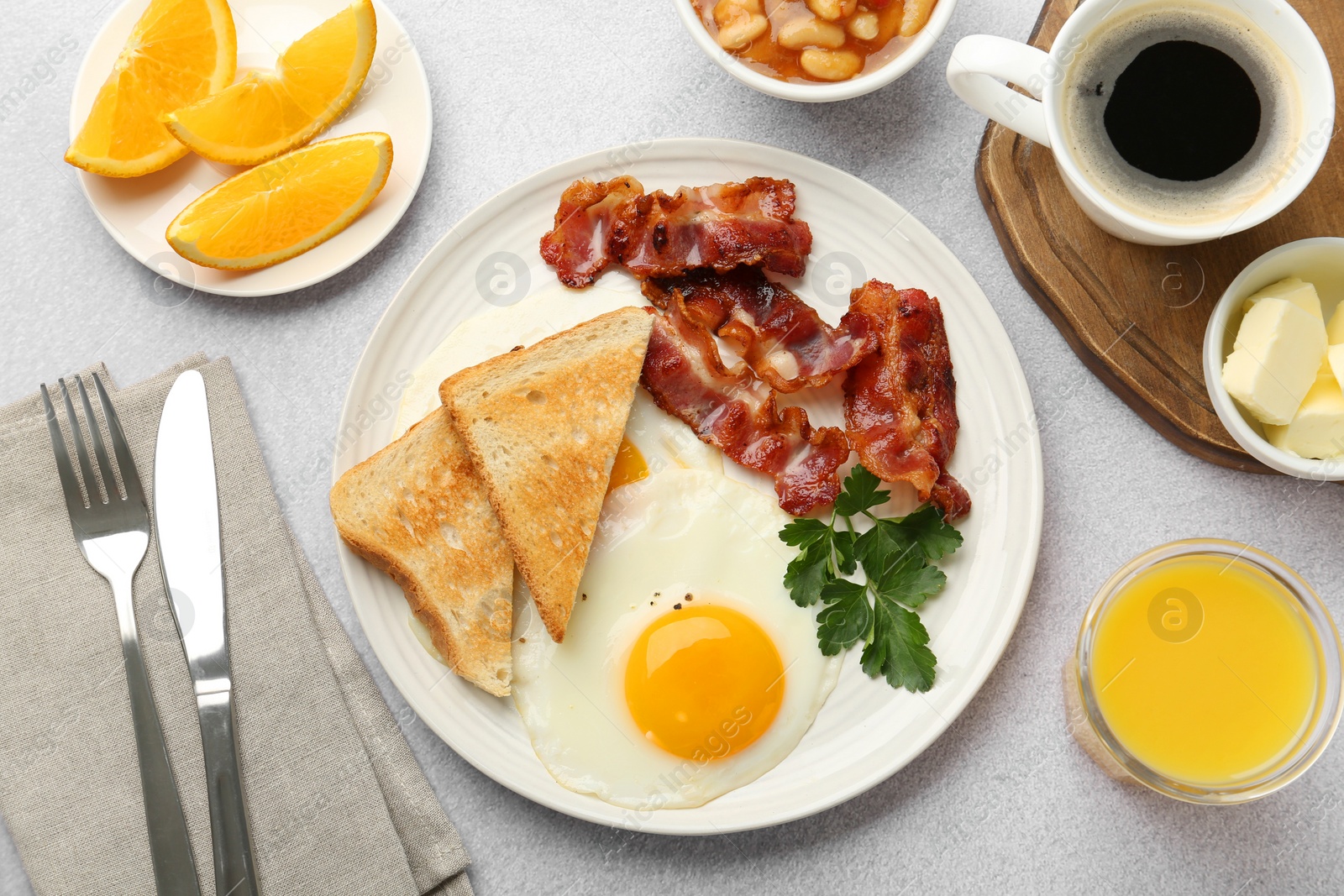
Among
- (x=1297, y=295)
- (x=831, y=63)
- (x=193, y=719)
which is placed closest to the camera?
(x=1297, y=295)

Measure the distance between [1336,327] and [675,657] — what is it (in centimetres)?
157

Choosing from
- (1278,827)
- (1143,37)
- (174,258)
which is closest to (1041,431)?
(1143,37)

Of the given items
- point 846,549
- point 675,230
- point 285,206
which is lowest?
point 846,549

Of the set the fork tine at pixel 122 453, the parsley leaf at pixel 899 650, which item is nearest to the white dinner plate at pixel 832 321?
the parsley leaf at pixel 899 650

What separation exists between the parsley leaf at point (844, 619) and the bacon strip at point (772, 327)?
481 millimetres

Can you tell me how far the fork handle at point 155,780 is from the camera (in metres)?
1.95

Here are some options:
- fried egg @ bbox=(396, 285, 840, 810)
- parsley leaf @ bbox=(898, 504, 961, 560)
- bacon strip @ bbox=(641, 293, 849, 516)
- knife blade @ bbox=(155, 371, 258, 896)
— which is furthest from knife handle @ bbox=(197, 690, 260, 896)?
parsley leaf @ bbox=(898, 504, 961, 560)

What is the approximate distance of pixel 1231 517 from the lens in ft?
7.03

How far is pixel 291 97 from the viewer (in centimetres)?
219

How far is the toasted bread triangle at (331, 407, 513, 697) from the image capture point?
2.00 meters

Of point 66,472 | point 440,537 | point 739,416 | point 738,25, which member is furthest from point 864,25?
point 66,472

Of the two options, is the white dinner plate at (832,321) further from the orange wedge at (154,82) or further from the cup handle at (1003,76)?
the orange wedge at (154,82)

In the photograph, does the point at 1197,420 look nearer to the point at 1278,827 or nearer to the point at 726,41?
the point at 1278,827

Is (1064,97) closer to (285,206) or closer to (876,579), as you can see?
(876,579)
